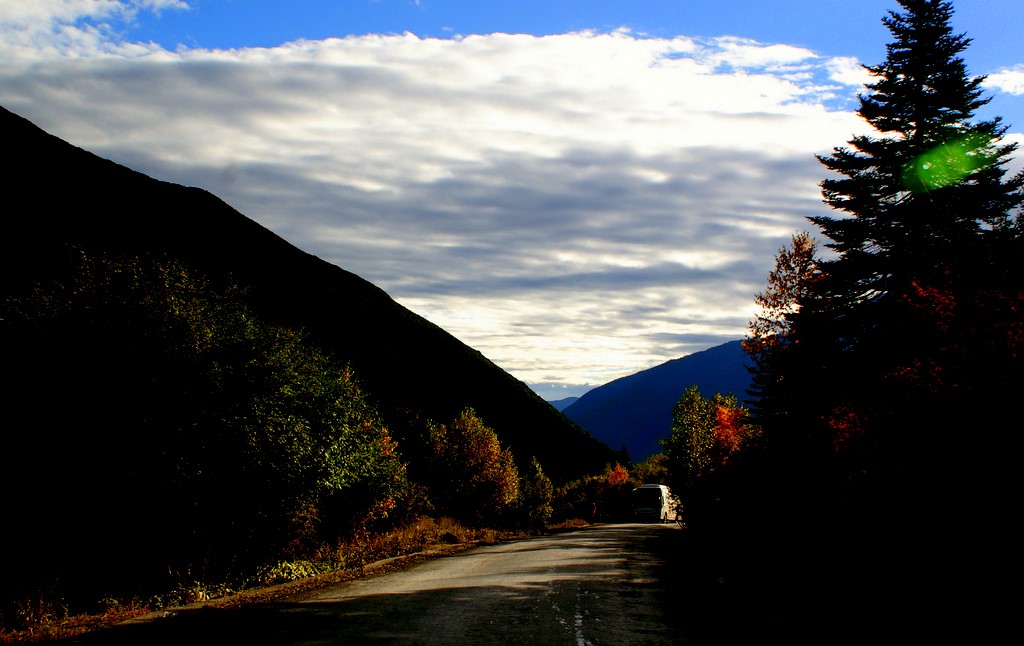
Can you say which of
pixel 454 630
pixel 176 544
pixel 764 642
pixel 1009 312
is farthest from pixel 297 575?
pixel 1009 312

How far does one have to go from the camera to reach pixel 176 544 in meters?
13.5

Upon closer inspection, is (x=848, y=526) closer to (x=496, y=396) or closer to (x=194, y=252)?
(x=194, y=252)

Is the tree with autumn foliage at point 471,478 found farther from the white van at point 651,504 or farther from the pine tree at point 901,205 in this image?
the pine tree at point 901,205

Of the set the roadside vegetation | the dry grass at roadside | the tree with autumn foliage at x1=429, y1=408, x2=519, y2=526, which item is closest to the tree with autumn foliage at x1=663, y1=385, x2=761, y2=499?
the tree with autumn foliage at x1=429, y1=408, x2=519, y2=526

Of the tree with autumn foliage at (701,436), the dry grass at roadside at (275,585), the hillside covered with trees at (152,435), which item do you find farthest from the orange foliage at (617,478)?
the hillside covered with trees at (152,435)

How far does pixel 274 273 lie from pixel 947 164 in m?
95.2

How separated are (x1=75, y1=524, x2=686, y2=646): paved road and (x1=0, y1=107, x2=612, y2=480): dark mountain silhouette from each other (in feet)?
161

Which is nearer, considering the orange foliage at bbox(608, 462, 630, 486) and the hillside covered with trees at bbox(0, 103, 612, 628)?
the hillside covered with trees at bbox(0, 103, 612, 628)

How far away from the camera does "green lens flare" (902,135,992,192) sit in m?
27.0

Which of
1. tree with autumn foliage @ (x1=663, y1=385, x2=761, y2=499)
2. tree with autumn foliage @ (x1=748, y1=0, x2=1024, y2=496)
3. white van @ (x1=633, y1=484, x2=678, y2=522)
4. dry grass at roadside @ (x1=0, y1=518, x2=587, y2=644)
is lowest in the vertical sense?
white van @ (x1=633, y1=484, x2=678, y2=522)

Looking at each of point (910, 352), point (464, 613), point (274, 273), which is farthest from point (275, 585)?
point (274, 273)

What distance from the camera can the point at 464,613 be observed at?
1104 cm

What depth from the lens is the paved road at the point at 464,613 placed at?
9.38m

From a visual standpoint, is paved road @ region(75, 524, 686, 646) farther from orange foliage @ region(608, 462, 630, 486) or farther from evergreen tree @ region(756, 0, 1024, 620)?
orange foliage @ region(608, 462, 630, 486)
